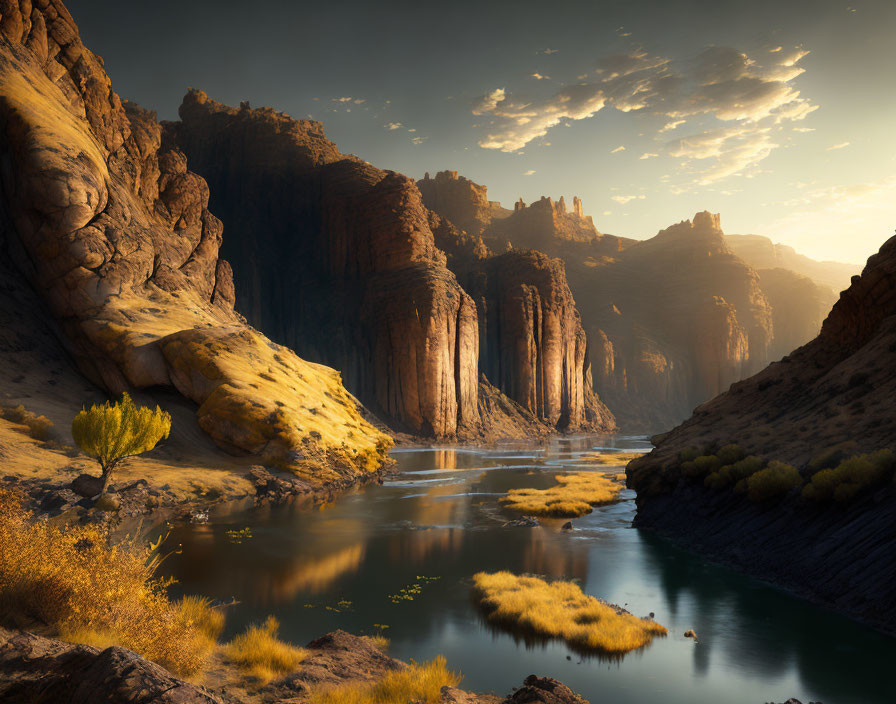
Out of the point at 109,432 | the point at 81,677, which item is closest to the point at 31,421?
the point at 109,432

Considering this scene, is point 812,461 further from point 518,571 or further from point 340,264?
point 340,264

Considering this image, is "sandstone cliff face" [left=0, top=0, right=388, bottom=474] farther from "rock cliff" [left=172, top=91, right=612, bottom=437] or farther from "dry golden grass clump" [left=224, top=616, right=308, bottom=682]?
"rock cliff" [left=172, top=91, right=612, bottom=437]

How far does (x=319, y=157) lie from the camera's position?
135125 millimetres

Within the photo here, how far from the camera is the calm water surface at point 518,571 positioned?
45.9 feet

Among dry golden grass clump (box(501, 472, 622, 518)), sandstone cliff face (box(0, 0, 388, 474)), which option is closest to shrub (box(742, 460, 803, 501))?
Answer: dry golden grass clump (box(501, 472, 622, 518))

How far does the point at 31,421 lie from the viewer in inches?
1459

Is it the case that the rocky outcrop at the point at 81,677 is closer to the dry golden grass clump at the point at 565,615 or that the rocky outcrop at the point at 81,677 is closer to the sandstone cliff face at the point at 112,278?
the dry golden grass clump at the point at 565,615

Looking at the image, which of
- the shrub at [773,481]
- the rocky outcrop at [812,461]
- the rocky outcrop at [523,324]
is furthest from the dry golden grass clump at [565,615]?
the rocky outcrop at [523,324]

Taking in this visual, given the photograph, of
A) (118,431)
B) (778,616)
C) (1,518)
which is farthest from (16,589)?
(118,431)

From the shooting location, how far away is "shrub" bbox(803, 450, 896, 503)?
19344 mm

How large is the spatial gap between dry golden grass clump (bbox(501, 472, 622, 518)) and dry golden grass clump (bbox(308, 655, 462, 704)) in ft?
87.4

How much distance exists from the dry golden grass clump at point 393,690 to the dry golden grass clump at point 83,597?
2545 millimetres

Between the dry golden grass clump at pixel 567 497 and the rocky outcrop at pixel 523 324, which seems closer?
the dry golden grass clump at pixel 567 497

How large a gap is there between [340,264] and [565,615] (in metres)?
113
